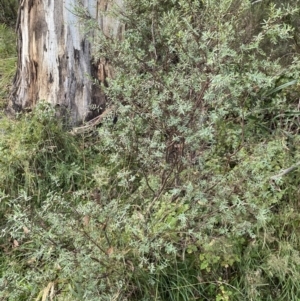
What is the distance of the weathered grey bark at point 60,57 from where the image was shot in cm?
273

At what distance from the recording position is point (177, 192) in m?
2.06

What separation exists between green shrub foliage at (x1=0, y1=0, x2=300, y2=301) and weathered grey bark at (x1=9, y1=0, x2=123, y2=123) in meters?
0.22

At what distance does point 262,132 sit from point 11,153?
165cm

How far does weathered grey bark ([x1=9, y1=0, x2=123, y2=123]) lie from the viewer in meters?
2.73

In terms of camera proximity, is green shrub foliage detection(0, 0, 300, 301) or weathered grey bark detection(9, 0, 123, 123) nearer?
green shrub foliage detection(0, 0, 300, 301)

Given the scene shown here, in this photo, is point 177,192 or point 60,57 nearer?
point 177,192

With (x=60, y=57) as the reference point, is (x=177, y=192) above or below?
below

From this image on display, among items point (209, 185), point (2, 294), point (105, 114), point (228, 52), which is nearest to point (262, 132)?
point (209, 185)

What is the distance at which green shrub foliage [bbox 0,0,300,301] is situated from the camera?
1.96 meters

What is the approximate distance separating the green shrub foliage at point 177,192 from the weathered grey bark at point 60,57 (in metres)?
0.22

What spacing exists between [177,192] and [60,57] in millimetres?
1389

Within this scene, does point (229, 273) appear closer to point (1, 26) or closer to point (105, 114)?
point (105, 114)

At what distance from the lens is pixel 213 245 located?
6.76 ft

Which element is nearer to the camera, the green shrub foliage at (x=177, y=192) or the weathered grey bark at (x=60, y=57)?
the green shrub foliage at (x=177, y=192)
